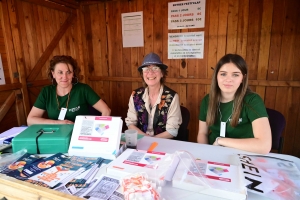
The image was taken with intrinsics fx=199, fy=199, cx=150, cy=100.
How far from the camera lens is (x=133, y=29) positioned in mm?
2842

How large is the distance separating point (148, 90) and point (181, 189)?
1.14 metres

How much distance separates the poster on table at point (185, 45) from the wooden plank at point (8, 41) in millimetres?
1860

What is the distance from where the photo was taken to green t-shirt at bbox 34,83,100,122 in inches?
74.0

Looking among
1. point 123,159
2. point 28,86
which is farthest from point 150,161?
point 28,86

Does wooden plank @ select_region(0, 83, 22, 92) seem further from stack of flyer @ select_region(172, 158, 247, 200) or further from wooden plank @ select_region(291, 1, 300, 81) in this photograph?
wooden plank @ select_region(291, 1, 300, 81)

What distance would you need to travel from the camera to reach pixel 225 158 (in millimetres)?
1054

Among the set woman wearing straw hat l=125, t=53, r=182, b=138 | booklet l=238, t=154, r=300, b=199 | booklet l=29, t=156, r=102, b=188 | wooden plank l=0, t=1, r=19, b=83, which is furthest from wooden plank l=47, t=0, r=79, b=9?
booklet l=238, t=154, r=300, b=199

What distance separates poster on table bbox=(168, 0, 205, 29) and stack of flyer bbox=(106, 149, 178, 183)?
2.02 m

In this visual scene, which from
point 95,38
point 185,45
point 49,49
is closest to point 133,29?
point 95,38

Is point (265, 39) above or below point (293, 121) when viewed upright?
above

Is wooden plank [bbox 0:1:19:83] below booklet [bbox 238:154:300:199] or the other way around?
the other way around

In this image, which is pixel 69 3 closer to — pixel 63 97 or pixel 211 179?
pixel 63 97

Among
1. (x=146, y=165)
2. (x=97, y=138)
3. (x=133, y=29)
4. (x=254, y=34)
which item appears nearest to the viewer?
(x=146, y=165)

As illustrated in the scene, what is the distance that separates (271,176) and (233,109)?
572mm
